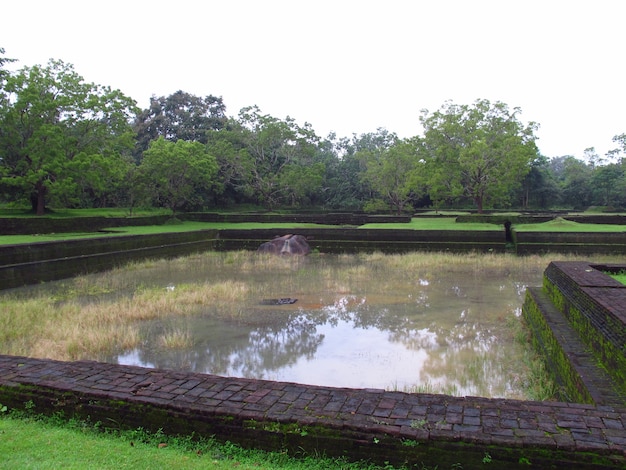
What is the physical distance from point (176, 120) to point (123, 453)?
4004 centimetres

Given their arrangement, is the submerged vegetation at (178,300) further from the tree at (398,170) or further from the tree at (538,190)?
the tree at (538,190)

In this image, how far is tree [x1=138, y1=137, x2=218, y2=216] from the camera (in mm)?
25347

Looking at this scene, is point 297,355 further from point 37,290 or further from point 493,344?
point 37,290

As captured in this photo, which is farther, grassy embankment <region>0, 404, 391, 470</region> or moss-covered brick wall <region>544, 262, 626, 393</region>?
moss-covered brick wall <region>544, 262, 626, 393</region>

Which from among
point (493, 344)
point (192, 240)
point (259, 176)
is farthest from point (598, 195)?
point (493, 344)

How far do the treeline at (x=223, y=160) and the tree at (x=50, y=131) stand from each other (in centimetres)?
5

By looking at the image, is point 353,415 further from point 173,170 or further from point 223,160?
point 223,160

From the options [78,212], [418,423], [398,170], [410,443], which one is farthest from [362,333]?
[398,170]

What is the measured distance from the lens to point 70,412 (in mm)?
3395

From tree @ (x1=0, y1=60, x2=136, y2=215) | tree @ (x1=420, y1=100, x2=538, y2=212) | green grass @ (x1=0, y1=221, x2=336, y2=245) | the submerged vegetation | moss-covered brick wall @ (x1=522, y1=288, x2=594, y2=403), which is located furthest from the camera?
tree @ (x1=420, y1=100, x2=538, y2=212)

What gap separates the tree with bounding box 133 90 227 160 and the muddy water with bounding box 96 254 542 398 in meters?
28.0

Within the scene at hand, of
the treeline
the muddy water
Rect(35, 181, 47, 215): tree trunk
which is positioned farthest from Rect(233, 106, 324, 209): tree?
the muddy water

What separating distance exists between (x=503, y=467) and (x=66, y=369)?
10.7 feet

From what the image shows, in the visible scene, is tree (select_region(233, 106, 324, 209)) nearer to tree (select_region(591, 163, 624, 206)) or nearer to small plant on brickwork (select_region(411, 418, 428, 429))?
tree (select_region(591, 163, 624, 206))
